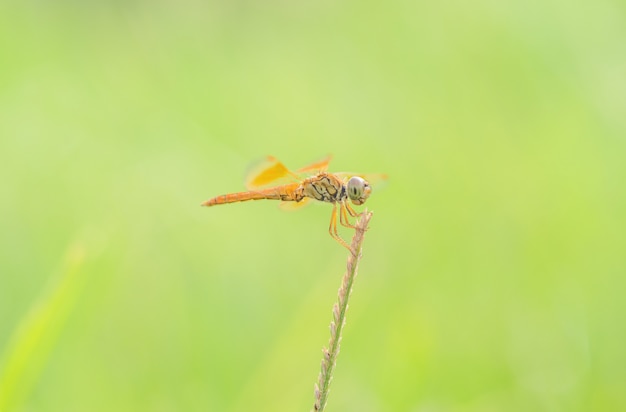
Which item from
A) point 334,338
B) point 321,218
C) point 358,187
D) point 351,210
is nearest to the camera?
point 334,338

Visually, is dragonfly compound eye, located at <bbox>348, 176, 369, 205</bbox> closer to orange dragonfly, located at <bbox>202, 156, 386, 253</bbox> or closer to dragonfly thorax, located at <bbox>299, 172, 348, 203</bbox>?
orange dragonfly, located at <bbox>202, 156, 386, 253</bbox>

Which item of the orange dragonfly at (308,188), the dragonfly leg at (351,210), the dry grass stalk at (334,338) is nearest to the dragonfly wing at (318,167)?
the orange dragonfly at (308,188)

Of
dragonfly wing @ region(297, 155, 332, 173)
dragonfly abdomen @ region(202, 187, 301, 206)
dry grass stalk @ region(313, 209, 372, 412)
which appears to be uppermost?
dragonfly wing @ region(297, 155, 332, 173)

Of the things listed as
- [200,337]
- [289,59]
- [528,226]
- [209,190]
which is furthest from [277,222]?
[289,59]

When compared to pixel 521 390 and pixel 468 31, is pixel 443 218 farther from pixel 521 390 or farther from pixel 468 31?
pixel 468 31

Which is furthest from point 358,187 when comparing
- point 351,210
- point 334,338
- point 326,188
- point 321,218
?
point 321,218

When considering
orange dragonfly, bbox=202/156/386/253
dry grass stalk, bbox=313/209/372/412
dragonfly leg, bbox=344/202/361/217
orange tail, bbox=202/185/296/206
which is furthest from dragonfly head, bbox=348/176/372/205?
dry grass stalk, bbox=313/209/372/412

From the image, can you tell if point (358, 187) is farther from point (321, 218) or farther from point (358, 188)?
point (321, 218)
